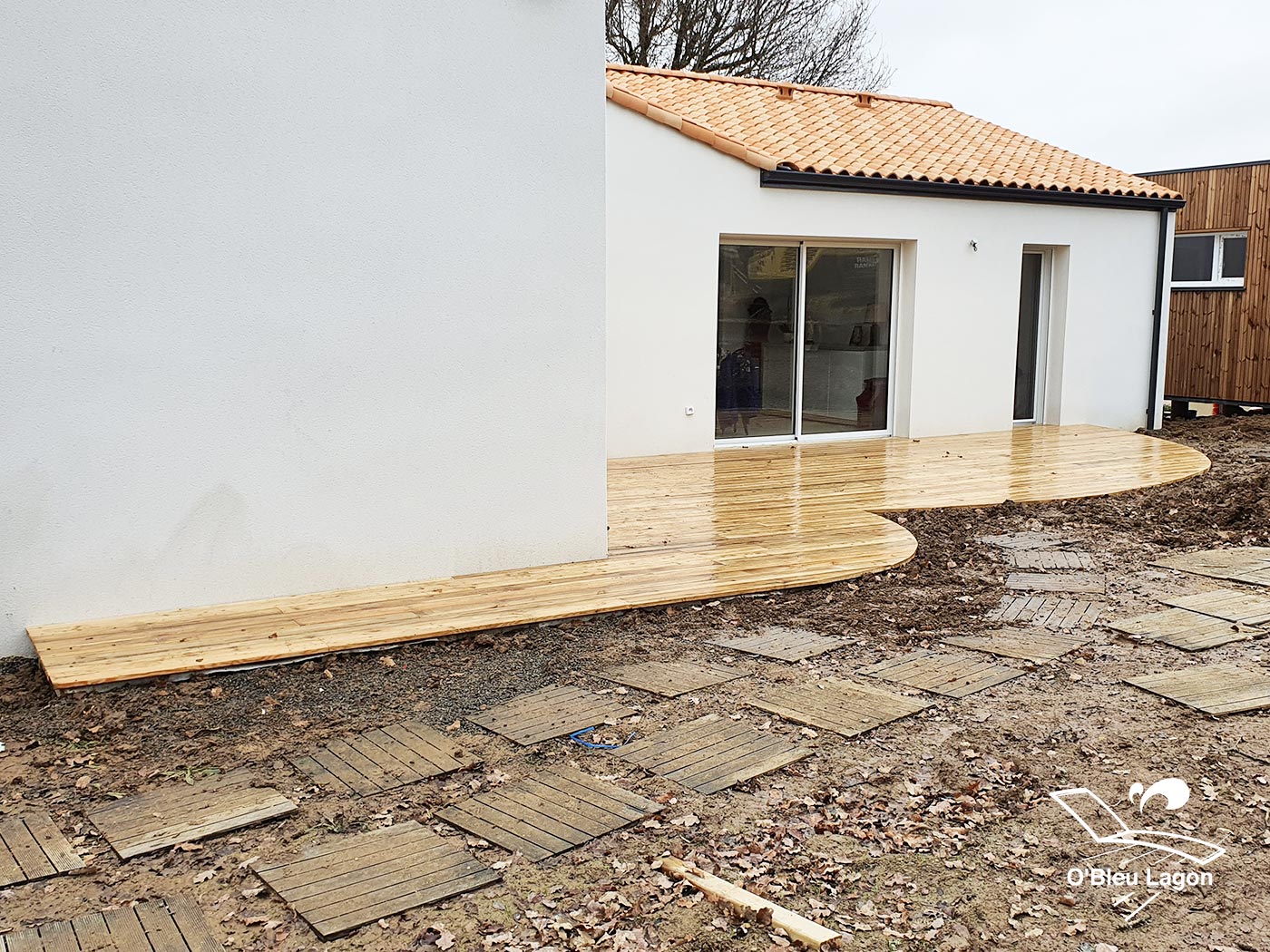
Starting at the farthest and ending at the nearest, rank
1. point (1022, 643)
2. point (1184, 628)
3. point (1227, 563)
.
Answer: point (1227, 563)
point (1184, 628)
point (1022, 643)

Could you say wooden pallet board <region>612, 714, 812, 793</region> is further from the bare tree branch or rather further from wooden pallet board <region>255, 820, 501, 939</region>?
the bare tree branch

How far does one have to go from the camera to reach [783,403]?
1203 cm

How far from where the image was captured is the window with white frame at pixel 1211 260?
16.8m

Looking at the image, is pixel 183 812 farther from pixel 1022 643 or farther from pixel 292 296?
pixel 1022 643

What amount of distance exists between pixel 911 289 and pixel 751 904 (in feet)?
33.6

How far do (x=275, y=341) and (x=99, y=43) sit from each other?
1454 mm

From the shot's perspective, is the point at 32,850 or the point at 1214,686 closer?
the point at 32,850

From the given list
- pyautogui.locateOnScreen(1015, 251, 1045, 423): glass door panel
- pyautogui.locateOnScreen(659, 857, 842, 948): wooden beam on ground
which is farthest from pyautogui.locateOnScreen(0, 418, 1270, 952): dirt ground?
pyautogui.locateOnScreen(1015, 251, 1045, 423): glass door panel

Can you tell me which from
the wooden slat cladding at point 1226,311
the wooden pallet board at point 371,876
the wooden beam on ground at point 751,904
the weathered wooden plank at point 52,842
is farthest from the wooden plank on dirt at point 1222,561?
the wooden slat cladding at point 1226,311

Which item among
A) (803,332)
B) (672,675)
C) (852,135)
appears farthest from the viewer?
(852,135)

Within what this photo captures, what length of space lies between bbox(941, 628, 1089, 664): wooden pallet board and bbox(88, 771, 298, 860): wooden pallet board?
10.1 feet

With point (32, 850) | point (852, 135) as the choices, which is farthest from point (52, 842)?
point (852, 135)

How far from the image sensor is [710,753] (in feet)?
12.8

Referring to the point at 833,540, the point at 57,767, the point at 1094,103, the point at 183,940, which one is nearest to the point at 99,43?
the point at 57,767
